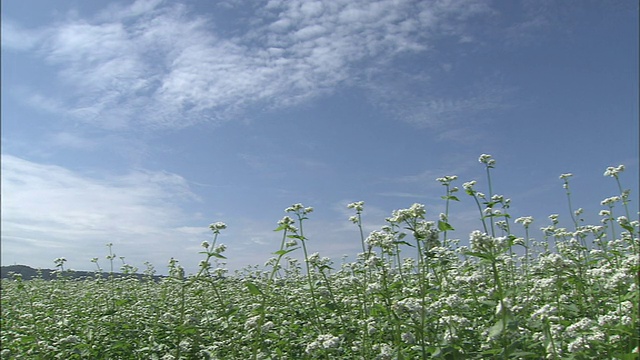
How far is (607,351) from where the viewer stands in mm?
4219

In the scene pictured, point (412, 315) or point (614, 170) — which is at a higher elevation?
point (614, 170)

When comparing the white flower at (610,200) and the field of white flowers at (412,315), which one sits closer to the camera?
the field of white flowers at (412,315)

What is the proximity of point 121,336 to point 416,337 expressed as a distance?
5.31m

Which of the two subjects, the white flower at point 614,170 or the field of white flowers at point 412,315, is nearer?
the field of white flowers at point 412,315

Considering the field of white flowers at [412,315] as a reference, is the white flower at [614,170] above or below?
above

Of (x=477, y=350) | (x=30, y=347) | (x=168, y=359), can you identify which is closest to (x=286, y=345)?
(x=168, y=359)

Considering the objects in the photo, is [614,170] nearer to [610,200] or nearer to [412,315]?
[610,200]

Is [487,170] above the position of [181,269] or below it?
above

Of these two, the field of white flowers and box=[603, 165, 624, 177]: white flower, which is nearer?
the field of white flowers

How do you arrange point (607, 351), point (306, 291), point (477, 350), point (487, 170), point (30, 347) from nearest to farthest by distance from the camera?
1. point (607, 351)
2. point (477, 350)
3. point (30, 347)
4. point (487, 170)
5. point (306, 291)

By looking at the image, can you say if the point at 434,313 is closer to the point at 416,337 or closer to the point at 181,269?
the point at 416,337

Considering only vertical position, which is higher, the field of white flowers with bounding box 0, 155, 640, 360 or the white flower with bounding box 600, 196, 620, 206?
the white flower with bounding box 600, 196, 620, 206

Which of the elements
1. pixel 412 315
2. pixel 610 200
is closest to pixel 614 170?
pixel 610 200

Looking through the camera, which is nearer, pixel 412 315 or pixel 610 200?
pixel 412 315
